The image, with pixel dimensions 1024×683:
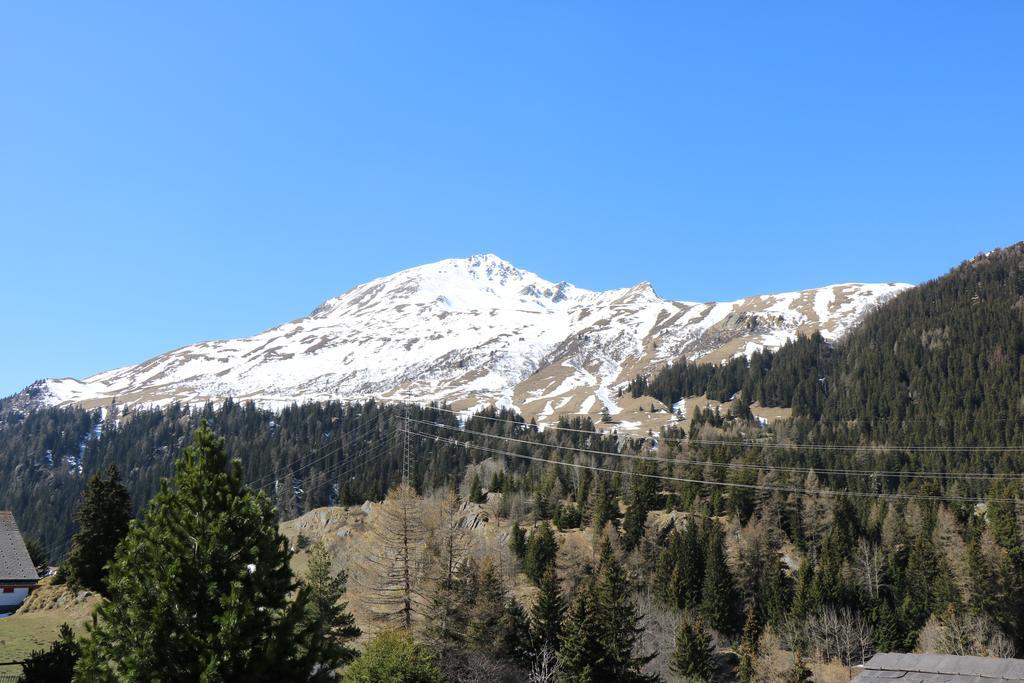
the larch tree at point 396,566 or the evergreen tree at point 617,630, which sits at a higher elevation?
the larch tree at point 396,566

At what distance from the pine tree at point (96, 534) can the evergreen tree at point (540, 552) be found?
45039 millimetres

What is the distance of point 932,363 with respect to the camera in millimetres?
176250

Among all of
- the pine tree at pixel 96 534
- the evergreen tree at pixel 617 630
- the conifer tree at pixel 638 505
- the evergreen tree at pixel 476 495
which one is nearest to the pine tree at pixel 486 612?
the evergreen tree at pixel 617 630

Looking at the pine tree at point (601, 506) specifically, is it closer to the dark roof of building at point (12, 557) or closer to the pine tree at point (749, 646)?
the pine tree at point (749, 646)

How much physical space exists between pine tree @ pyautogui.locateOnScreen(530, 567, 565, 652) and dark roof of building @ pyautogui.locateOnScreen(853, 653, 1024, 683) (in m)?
31.3

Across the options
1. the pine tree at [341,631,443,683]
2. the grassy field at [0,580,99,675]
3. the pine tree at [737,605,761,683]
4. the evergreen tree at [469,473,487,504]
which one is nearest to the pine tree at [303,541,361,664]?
the pine tree at [341,631,443,683]

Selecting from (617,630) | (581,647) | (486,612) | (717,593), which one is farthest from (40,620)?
(717,593)

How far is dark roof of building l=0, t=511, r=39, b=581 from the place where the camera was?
65125 mm

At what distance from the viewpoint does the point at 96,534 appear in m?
62.1

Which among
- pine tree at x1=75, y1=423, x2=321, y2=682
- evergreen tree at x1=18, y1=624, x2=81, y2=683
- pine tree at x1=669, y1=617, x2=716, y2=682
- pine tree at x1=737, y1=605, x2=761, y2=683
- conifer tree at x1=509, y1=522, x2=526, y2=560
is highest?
pine tree at x1=75, y1=423, x2=321, y2=682

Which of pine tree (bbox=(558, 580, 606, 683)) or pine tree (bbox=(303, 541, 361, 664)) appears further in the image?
pine tree (bbox=(303, 541, 361, 664))

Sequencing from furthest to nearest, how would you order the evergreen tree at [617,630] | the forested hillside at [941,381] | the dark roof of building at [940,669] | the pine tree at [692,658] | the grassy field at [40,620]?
1. the forested hillside at [941,381]
2. the pine tree at [692,658]
3. the evergreen tree at [617,630]
4. the grassy field at [40,620]
5. the dark roof of building at [940,669]

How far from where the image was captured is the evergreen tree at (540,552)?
90.2 meters

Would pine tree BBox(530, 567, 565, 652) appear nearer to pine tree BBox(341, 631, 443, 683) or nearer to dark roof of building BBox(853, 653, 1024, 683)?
pine tree BBox(341, 631, 443, 683)
